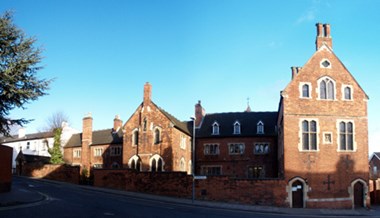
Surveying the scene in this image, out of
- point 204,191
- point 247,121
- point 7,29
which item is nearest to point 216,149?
point 247,121

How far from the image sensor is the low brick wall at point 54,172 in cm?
4422

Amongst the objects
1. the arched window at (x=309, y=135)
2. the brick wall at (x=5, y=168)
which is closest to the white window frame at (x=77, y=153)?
the brick wall at (x=5, y=168)

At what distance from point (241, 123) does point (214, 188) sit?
16.8 m

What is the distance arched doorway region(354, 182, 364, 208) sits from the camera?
33.8 meters

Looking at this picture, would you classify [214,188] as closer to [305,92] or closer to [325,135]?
[325,135]

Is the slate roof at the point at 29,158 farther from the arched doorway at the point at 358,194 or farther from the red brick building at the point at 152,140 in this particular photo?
the arched doorway at the point at 358,194

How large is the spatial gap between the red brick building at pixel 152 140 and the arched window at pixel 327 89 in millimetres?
16385

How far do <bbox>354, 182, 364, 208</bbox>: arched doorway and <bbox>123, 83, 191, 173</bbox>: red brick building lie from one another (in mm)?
18548

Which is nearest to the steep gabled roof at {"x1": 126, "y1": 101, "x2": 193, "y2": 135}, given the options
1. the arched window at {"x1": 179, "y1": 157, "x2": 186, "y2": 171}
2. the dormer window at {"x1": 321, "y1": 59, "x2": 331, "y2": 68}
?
the arched window at {"x1": 179, "y1": 157, "x2": 186, "y2": 171}

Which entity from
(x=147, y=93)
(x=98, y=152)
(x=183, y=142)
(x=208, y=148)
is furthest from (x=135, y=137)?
(x=98, y=152)

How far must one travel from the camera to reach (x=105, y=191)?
35531 millimetres

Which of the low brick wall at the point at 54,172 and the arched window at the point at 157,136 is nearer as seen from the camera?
the arched window at the point at 157,136

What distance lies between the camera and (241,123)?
4859 cm

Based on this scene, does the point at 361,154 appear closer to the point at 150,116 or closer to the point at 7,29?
the point at 150,116
